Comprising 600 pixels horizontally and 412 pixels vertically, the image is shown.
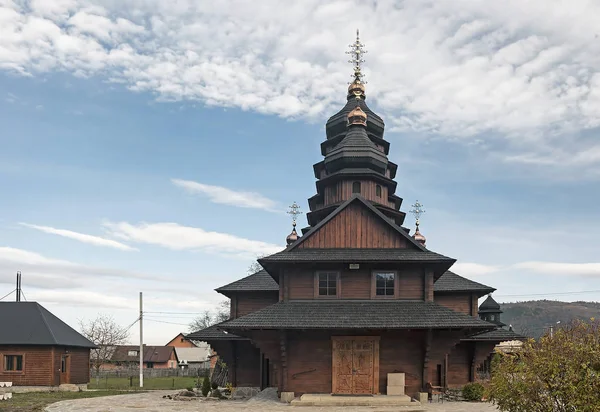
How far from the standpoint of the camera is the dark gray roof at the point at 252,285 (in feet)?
88.9

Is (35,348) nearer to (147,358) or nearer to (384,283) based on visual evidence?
(384,283)

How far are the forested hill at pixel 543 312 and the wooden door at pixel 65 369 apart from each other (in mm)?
119974

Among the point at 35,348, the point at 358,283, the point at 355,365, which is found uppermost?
the point at 358,283

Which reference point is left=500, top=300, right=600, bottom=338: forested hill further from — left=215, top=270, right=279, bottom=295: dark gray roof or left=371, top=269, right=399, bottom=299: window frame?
left=371, top=269, right=399, bottom=299: window frame

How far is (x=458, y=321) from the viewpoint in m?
20.5

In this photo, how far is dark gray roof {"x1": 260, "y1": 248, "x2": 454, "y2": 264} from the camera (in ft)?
70.5

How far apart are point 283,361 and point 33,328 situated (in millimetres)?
19435

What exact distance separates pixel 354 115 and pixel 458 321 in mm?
14579

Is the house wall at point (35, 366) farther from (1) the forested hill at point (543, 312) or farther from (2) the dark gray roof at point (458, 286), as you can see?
(1) the forested hill at point (543, 312)

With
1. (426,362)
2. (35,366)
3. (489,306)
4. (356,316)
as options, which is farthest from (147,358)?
(426,362)

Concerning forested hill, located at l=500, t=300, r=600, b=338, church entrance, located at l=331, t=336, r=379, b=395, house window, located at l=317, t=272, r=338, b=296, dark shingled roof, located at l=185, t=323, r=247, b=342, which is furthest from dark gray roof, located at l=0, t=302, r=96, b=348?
forested hill, located at l=500, t=300, r=600, b=338

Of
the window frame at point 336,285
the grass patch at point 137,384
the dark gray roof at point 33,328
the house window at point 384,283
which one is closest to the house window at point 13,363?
the dark gray roof at point 33,328

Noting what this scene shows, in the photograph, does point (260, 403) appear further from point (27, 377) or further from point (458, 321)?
point (27, 377)

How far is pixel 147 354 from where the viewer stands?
8456 centimetres
